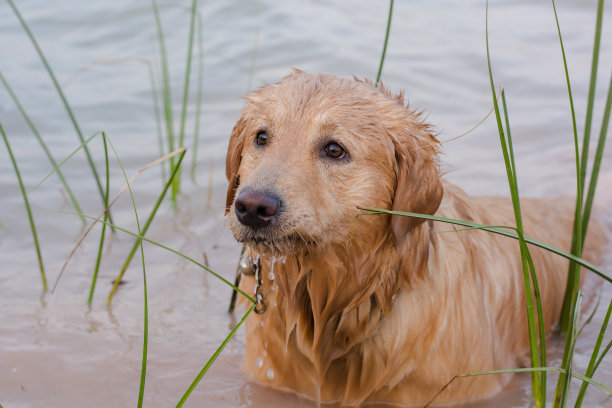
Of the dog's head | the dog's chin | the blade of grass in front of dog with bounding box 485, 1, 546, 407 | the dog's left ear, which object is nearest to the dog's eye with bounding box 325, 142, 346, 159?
the dog's head

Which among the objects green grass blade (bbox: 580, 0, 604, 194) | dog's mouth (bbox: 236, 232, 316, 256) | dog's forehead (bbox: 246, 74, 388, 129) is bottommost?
dog's mouth (bbox: 236, 232, 316, 256)

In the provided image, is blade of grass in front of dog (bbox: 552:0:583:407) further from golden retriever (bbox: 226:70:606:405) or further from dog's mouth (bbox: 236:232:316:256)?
dog's mouth (bbox: 236:232:316:256)

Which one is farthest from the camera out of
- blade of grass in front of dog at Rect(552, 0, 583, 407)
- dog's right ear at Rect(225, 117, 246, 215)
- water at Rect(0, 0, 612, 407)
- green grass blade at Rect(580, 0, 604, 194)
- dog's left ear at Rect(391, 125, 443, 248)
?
water at Rect(0, 0, 612, 407)

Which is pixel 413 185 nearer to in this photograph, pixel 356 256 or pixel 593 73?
pixel 356 256

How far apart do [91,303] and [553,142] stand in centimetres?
422

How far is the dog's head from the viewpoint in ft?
8.90

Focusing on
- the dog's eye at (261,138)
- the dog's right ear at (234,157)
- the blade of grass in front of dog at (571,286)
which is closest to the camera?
the blade of grass in front of dog at (571,286)

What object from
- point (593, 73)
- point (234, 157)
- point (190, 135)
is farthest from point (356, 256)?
point (190, 135)

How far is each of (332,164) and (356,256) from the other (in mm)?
369

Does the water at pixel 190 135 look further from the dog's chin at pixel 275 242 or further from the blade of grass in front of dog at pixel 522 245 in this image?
the dog's chin at pixel 275 242

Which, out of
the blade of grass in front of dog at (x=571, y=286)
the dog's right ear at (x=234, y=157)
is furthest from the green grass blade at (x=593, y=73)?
the dog's right ear at (x=234, y=157)

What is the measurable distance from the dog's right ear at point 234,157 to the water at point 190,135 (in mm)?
889

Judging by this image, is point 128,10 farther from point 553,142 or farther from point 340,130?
point 340,130

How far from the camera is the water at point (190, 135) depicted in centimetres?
359
